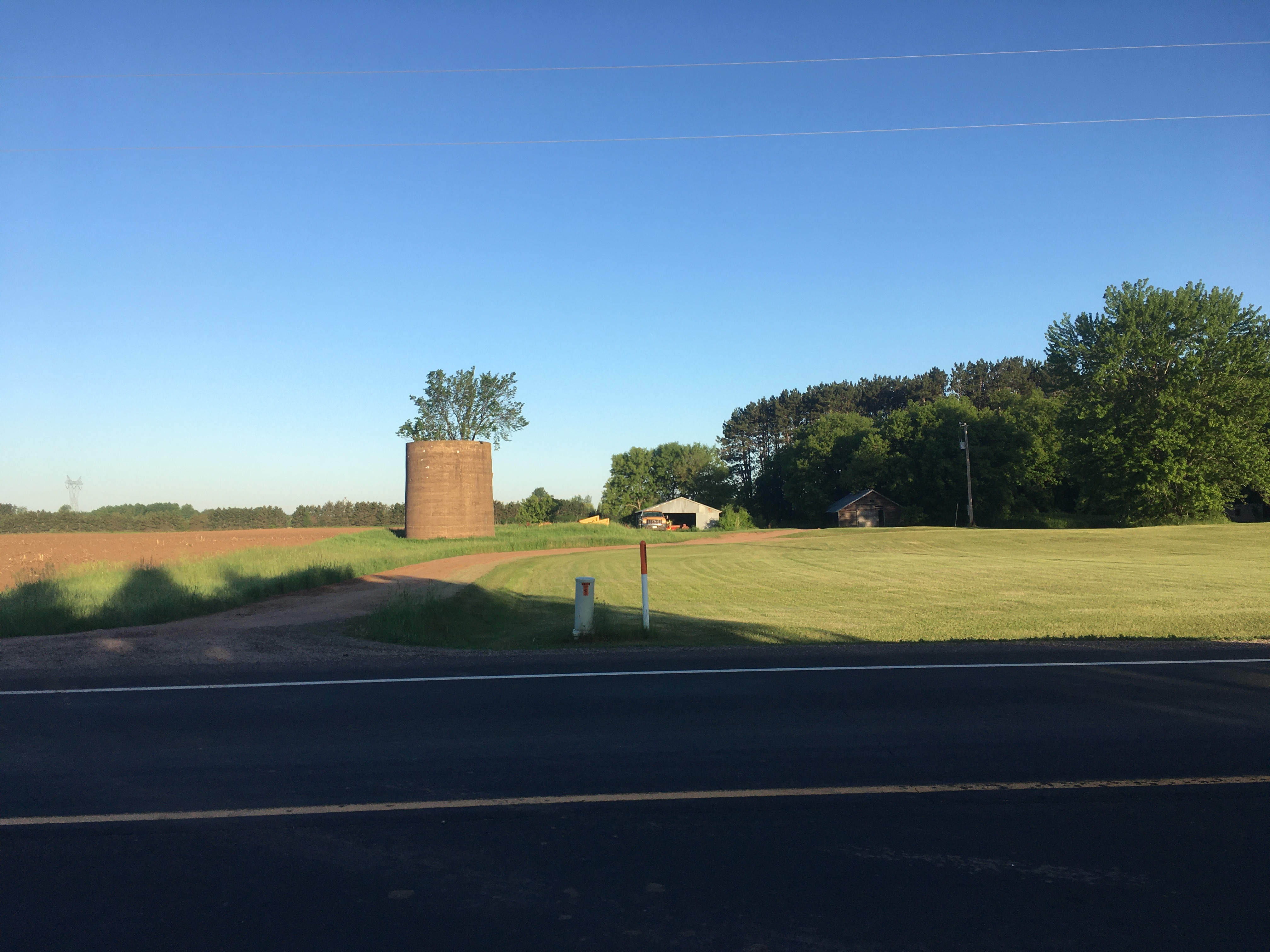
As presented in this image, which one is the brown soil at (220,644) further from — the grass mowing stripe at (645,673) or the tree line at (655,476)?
the tree line at (655,476)

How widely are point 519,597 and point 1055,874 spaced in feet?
64.1

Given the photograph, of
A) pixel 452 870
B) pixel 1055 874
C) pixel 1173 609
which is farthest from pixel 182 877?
pixel 1173 609

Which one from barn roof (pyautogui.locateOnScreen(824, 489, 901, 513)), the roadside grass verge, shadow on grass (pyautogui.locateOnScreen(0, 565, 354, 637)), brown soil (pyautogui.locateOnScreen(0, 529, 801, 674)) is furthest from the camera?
barn roof (pyautogui.locateOnScreen(824, 489, 901, 513))

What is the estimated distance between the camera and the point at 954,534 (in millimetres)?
48500

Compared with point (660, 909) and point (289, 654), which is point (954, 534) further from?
point (660, 909)

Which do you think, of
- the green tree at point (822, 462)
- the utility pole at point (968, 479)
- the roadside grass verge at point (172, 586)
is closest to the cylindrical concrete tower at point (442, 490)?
the roadside grass verge at point (172, 586)

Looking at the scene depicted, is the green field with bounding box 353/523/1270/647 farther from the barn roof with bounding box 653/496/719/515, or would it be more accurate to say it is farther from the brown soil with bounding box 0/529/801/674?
the barn roof with bounding box 653/496/719/515

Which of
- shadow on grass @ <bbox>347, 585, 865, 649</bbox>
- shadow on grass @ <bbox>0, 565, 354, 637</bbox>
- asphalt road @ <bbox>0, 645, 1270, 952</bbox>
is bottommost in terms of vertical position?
shadow on grass @ <bbox>347, 585, 865, 649</bbox>

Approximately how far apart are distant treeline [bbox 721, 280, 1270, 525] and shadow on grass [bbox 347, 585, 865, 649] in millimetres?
53273

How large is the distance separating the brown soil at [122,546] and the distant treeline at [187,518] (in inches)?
164

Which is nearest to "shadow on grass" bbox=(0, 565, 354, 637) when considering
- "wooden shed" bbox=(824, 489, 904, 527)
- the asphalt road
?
the asphalt road

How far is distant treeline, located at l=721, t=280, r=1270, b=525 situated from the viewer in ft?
183

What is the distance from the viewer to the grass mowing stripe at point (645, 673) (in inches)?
323

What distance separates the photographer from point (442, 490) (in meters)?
55.0
